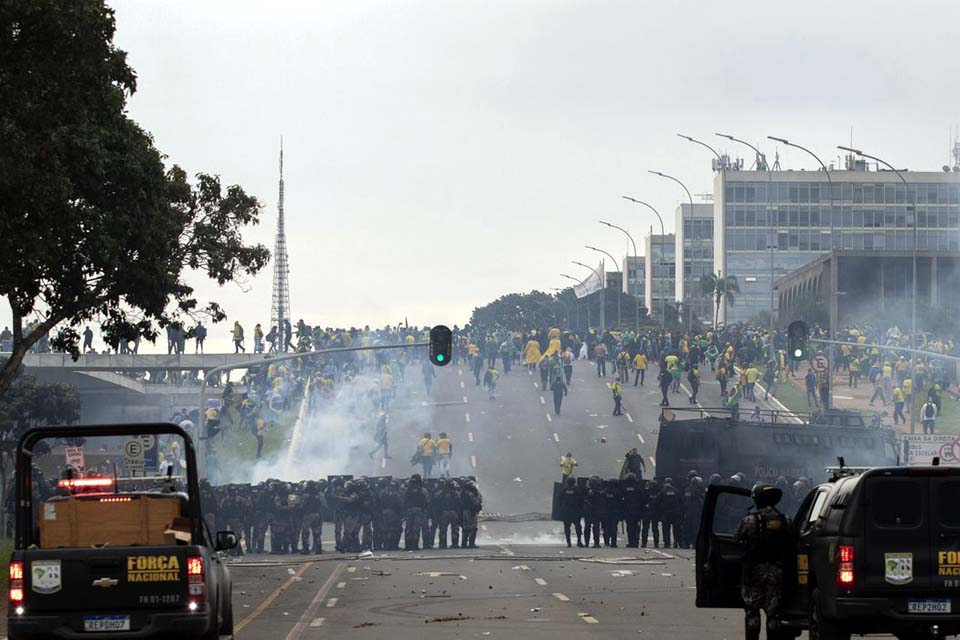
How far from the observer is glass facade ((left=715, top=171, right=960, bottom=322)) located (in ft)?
616

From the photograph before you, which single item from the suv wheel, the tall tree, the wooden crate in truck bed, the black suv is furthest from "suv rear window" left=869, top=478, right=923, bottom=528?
the tall tree

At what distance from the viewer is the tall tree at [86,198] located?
2619 cm

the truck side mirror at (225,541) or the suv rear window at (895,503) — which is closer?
the suv rear window at (895,503)

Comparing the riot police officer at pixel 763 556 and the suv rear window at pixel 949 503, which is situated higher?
the suv rear window at pixel 949 503

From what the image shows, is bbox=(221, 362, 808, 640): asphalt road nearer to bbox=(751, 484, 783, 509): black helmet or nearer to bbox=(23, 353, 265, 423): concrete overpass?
bbox=(751, 484, 783, 509): black helmet

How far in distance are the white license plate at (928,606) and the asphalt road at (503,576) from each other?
4574 mm

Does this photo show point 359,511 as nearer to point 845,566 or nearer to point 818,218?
point 845,566

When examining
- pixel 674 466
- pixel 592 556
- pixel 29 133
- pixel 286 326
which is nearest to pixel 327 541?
pixel 674 466

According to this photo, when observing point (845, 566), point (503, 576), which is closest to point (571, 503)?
point (503, 576)

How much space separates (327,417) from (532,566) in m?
37.0

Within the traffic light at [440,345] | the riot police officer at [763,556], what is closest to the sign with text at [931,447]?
the traffic light at [440,345]

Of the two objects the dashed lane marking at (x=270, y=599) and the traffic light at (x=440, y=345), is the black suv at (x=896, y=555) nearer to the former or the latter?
the dashed lane marking at (x=270, y=599)

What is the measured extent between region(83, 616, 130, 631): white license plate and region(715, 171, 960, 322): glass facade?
174349 mm

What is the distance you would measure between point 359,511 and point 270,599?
13.2 metres
